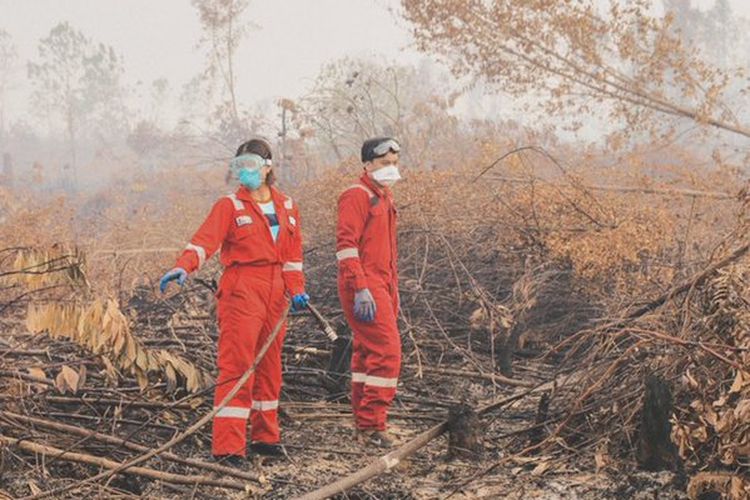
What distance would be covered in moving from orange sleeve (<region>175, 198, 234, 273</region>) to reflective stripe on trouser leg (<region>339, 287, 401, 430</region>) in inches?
32.1

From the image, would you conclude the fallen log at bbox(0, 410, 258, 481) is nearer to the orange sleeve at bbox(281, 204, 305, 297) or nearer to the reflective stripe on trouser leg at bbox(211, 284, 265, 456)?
the reflective stripe on trouser leg at bbox(211, 284, 265, 456)

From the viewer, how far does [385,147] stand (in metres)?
5.01

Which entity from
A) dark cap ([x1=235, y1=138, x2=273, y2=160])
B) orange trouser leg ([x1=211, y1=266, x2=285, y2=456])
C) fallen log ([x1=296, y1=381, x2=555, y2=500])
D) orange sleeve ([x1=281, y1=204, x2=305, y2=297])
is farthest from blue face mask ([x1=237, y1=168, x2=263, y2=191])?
fallen log ([x1=296, y1=381, x2=555, y2=500])

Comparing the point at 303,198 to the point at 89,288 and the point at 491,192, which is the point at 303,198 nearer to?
the point at 491,192

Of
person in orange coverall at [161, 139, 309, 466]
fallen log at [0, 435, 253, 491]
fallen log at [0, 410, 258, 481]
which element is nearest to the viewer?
fallen log at [0, 435, 253, 491]

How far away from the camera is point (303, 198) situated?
12258 millimetres

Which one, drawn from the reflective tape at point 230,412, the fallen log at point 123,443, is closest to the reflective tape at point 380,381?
the reflective tape at point 230,412

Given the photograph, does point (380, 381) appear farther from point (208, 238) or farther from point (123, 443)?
point (123, 443)

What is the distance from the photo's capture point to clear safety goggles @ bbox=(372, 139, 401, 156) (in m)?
4.99

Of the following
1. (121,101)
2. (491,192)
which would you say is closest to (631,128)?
(491,192)

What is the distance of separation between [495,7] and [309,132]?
4.76 m

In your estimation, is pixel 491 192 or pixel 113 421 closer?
pixel 113 421

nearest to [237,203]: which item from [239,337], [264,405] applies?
[239,337]

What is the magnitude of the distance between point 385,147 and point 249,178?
88 cm
